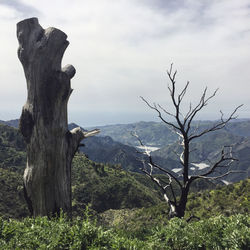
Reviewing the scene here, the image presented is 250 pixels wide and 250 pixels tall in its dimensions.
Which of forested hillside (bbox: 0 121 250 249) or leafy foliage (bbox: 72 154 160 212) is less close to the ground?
forested hillside (bbox: 0 121 250 249)

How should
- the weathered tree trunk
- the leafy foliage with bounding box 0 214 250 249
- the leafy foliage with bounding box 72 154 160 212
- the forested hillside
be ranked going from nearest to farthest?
the leafy foliage with bounding box 0 214 250 249
the forested hillside
the weathered tree trunk
the leafy foliage with bounding box 72 154 160 212

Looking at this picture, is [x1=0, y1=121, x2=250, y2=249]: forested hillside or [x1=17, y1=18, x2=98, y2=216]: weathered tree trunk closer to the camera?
[x1=0, y1=121, x2=250, y2=249]: forested hillside

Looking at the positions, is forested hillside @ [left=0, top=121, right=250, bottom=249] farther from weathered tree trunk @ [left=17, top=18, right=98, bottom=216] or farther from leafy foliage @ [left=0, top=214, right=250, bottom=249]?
weathered tree trunk @ [left=17, top=18, right=98, bottom=216]

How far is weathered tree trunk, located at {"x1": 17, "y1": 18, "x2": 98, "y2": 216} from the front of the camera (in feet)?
24.7

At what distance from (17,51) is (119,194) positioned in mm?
60257

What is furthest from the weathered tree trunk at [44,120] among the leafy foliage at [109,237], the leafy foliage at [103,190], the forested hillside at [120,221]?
the leafy foliage at [103,190]

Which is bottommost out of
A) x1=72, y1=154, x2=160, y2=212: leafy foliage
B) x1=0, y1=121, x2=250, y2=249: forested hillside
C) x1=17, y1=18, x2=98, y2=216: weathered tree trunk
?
x1=72, y1=154, x2=160, y2=212: leafy foliage

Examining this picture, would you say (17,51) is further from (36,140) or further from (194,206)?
(194,206)

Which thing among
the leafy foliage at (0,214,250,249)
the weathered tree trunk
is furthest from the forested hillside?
the weathered tree trunk

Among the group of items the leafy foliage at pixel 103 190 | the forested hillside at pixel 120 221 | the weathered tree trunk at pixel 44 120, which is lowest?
the leafy foliage at pixel 103 190

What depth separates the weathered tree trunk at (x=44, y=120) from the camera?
752 centimetres

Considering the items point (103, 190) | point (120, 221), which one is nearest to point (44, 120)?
point (120, 221)

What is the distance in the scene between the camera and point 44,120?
25.0 feet

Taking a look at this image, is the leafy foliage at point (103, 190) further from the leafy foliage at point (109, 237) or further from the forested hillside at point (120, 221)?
the leafy foliage at point (109, 237)
